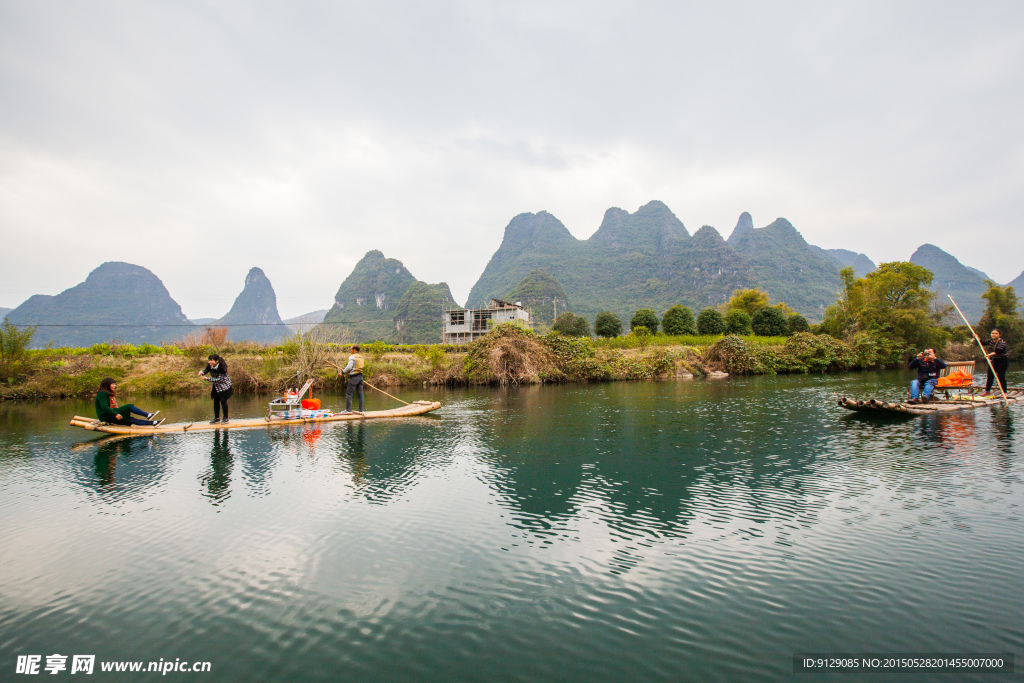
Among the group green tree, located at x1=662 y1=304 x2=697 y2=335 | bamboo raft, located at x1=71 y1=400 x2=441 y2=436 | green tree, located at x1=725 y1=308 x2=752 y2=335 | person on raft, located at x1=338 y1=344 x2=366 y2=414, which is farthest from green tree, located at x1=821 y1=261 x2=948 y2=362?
person on raft, located at x1=338 y1=344 x2=366 y2=414

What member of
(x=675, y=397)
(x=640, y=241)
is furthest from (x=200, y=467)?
(x=640, y=241)

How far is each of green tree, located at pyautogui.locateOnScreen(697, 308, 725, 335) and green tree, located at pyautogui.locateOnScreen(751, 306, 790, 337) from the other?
137 inches

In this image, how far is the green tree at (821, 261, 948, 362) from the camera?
36562 millimetres

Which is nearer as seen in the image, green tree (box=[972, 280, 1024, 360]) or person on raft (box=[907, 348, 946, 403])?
person on raft (box=[907, 348, 946, 403])

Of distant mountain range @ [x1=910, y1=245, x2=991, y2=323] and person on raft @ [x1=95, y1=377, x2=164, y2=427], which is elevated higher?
distant mountain range @ [x1=910, y1=245, x2=991, y2=323]

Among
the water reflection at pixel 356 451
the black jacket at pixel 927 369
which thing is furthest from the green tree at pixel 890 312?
the water reflection at pixel 356 451

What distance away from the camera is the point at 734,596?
411 cm

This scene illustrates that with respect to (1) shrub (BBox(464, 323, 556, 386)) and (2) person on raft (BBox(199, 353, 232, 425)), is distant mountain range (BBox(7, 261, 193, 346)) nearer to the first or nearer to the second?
(1) shrub (BBox(464, 323, 556, 386))

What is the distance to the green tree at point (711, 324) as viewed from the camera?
4475 centimetres

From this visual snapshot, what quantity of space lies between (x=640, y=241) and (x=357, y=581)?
572ft

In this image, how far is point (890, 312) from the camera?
37938 millimetres

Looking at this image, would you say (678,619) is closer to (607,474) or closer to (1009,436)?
(607,474)

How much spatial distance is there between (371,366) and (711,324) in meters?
32.4

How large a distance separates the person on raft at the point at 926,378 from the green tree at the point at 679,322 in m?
31.5
